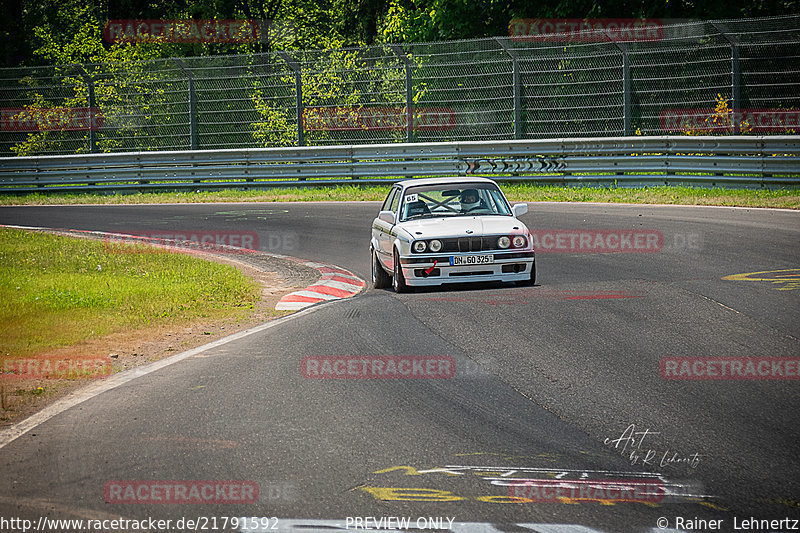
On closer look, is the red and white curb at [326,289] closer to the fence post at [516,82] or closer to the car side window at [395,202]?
the car side window at [395,202]

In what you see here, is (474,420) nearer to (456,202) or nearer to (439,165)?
(456,202)

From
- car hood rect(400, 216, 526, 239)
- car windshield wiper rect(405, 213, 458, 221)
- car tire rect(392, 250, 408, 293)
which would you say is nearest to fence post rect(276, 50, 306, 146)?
car windshield wiper rect(405, 213, 458, 221)

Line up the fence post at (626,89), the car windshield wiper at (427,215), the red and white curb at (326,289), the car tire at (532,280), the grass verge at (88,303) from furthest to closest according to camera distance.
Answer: the fence post at (626,89) → the car windshield wiper at (427,215) → the red and white curb at (326,289) → the car tire at (532,280) → the grass verge at (88,303)

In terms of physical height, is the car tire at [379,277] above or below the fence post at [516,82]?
below

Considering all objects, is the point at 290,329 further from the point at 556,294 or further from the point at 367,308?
the point at 556,294

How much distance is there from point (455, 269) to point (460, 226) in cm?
55

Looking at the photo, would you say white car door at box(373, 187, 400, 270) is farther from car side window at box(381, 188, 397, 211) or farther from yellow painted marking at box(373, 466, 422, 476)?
yellow painted marking at box(373, 466, 422, 476)

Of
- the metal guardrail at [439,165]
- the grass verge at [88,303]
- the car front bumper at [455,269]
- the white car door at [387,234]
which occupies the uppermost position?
the metal guardrail at [439,165]

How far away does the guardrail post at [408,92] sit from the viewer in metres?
24.3

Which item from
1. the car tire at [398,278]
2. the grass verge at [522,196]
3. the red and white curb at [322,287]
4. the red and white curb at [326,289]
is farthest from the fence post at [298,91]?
the car tire at [398,278]

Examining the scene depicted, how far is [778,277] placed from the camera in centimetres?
1064

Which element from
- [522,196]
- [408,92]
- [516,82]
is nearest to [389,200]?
[522,196]

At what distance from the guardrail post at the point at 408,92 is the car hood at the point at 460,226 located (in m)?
13.6

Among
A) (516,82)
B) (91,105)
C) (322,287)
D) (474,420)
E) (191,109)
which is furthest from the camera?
(91,105)
